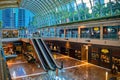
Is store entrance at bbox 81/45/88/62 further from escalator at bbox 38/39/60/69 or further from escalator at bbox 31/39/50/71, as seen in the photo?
escalator at bbox 31/39/50/71

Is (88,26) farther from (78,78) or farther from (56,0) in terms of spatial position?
(56,0)

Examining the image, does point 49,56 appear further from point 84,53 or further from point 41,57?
point 84,53

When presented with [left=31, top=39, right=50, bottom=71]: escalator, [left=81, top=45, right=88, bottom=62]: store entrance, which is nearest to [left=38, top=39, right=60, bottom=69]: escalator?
[left=31, top=39, right=50, bottom=71]: escalator

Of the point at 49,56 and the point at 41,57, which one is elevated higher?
the point at 49,56

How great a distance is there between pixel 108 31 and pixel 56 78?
8536mm

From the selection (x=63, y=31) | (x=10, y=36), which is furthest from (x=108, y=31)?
(x=10, y=36)

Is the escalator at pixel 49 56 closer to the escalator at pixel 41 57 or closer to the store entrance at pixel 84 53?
the escalator at pixel 41 57

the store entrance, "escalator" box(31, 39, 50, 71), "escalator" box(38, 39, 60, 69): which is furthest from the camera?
the store entrance

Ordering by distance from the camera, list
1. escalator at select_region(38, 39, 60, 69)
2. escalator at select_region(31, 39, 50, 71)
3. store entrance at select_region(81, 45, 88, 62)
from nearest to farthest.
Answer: escalator at select_region(31, 39, 50, 71)
escalator at select_region(38, 39, 60, 69)
store entrance at select_region(81, 45, 88, 62)

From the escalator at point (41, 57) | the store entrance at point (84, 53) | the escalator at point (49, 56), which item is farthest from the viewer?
the store entrance at point (84, 53)

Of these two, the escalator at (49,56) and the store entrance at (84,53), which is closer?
the escalator at (49,56)

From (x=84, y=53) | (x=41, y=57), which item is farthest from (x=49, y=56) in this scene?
(x=84, y=53)

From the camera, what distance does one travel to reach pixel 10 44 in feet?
104

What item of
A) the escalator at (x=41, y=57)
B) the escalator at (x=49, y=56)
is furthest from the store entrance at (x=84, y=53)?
the escalator at (x=41, y=57)
